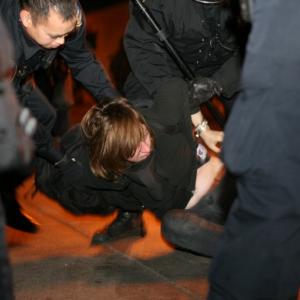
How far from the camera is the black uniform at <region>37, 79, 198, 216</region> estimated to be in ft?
A: 7.68

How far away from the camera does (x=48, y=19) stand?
83.3 inches

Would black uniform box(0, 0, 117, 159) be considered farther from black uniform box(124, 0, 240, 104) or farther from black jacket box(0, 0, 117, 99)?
black uniform box(124, 0, 240, 104)

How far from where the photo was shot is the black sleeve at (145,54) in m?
2.44

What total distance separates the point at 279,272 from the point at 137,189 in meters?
1.06

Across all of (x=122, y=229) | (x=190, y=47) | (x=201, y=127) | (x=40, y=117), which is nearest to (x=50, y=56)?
(x=40, y=117)

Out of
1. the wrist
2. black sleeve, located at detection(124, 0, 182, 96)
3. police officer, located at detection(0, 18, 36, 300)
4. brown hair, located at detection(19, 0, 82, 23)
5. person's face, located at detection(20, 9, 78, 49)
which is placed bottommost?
the wrist

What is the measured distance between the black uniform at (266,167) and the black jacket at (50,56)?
1141 millimetres

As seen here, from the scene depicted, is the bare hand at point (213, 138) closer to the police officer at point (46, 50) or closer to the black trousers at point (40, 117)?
the police officer at point (46, 50)

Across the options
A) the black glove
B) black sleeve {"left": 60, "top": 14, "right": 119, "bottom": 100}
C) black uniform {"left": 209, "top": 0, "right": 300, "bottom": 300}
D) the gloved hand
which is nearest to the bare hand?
the black glove

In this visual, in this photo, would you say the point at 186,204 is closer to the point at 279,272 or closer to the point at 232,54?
the point at 232,54

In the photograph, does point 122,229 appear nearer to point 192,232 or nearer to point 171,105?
point 192,232

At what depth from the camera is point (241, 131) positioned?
1.35 metres

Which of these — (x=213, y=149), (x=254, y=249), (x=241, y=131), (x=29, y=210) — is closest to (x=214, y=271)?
(x=254, y=249)

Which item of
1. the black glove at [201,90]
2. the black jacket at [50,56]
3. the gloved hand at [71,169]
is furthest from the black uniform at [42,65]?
the black glove at [201,90]
